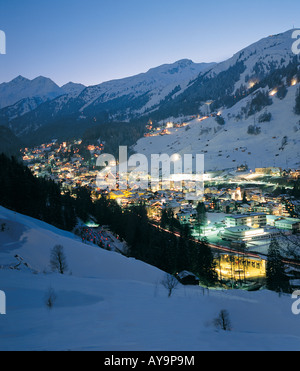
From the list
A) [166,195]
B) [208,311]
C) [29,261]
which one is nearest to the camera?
[208,311]

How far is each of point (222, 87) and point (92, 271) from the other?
626ft

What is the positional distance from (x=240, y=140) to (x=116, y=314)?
111 meters

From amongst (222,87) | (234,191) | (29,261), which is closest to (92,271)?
(29,261)

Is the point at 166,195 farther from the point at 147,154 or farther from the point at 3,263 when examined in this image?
the point at 147,154

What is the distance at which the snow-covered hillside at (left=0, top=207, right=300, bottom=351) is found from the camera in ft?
17.1

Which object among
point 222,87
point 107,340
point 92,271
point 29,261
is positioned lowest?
point 92,271

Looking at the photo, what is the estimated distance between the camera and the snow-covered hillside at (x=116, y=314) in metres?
5.22

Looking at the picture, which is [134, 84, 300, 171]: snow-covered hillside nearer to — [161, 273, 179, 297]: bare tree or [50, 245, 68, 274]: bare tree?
[161, 273, 179, 297]: bare tree

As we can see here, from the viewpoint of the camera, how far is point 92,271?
13.9 meters

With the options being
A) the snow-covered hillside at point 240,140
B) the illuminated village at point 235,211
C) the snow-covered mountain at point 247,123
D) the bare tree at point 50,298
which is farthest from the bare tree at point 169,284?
the snow-covered mountain at point 247,123

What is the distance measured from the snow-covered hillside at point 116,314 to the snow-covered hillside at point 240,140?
3207 inches

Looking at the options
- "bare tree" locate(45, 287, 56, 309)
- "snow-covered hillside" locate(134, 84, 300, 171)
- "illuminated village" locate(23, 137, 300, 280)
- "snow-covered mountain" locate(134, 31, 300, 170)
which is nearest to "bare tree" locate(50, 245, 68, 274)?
"bare tree" locate(45, 287, 56, 309)

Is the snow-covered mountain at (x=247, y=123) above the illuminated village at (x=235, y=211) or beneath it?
above

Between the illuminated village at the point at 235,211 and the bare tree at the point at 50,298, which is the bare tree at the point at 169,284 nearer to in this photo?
the bare tree at the point at 50,298
